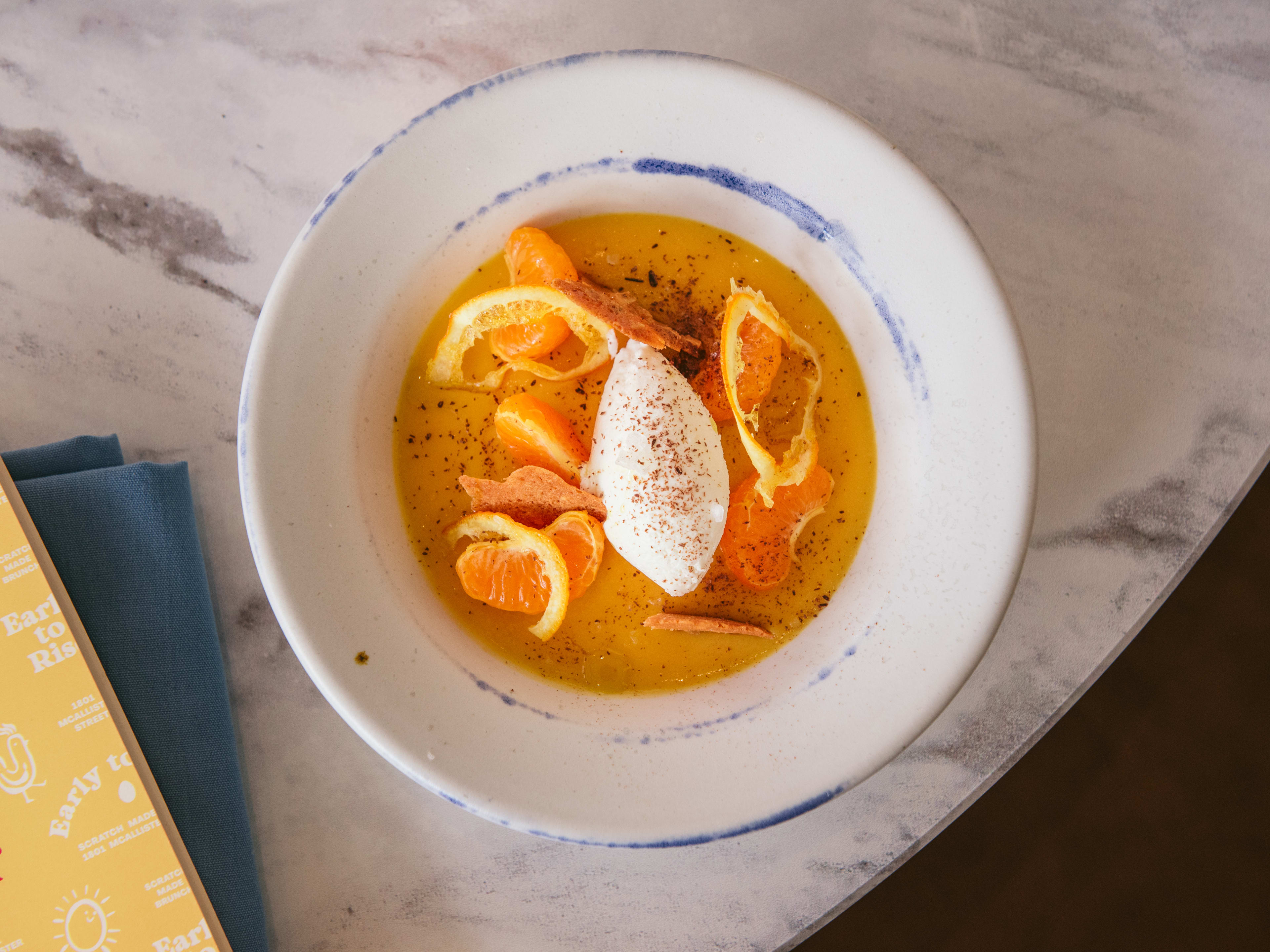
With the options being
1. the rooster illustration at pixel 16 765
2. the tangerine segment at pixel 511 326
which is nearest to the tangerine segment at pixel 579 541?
the tangerine segment at pixel 511 326

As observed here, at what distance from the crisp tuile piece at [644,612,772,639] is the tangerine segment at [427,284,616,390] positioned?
417 millimetres

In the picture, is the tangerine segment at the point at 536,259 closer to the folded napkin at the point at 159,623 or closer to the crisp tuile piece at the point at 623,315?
the crisp tuile piece at the point at 623,315

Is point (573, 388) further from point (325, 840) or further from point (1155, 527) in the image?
point (1155, 527)

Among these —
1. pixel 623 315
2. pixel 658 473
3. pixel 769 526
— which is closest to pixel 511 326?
pixel 623 315

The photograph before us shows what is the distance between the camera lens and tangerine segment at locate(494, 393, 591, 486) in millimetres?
1247

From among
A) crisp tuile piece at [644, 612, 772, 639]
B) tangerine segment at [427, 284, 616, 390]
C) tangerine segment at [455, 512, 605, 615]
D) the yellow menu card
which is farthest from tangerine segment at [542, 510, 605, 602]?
the yellow menu card

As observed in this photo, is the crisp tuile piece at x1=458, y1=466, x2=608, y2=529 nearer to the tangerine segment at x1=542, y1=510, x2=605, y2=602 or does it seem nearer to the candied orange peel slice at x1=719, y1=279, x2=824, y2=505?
the tangerine segment at x1=542, y1=510, x2=605, y2=602

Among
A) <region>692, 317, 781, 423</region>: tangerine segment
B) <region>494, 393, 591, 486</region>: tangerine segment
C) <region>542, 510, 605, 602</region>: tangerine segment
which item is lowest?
<region>542, 510, 605, 602</region>: tangerine segment

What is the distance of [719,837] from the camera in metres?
1.09

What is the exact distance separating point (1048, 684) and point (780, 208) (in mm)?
862

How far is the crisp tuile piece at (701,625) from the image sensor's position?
1271mm

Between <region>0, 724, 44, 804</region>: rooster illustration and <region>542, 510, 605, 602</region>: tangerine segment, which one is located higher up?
<region>0, 724, 44, 804</region>: rooster illustration

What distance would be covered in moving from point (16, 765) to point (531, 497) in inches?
31.7

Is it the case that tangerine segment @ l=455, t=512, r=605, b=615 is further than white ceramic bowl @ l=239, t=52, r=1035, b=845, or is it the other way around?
tangerine segment @ l=455, t=512, r=605, b=615
